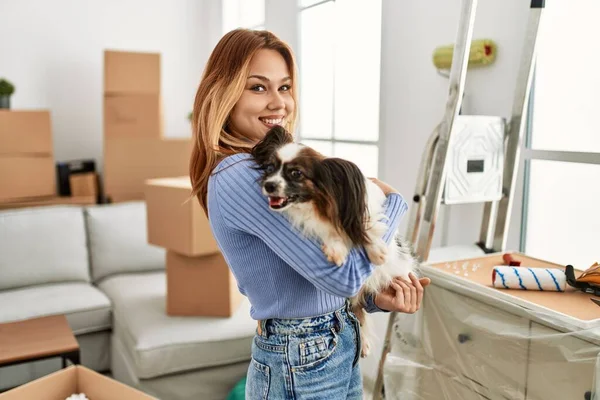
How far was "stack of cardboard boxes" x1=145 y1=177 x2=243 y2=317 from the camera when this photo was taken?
8.54 ft

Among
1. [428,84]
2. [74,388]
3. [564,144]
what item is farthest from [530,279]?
[74,388]

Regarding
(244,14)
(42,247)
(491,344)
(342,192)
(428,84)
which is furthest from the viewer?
(244,14)

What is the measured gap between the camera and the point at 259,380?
1.14 metres

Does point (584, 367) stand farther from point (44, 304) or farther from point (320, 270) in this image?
point (44, 304)

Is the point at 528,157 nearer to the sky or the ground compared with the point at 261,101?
nearer to the ground

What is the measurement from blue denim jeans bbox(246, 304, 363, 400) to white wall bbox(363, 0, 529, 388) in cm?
110

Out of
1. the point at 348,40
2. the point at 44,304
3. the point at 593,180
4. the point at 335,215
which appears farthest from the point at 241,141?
the point at 44,304

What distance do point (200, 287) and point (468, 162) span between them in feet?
4.77

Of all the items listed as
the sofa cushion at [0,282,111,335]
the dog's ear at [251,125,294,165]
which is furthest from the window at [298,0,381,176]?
the dog's ear at [251,125,294,165]

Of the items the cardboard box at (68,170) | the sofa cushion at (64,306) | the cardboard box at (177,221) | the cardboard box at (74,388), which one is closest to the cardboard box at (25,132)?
the cardboard box at (68,170)

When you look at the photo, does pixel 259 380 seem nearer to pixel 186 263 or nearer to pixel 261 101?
pixel 261 101

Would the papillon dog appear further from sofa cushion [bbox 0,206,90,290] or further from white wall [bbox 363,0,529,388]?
sofa cushion [bbox 0,206,90,290]

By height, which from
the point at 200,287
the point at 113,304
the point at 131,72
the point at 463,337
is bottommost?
the point at 113,304

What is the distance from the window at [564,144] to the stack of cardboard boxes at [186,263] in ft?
4.47
